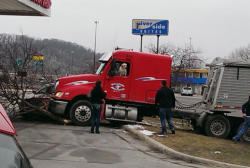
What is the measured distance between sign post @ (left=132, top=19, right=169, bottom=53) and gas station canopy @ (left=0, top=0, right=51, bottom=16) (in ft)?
19.4

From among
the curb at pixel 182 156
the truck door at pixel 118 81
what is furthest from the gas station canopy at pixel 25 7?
the curb at pixel 182 156

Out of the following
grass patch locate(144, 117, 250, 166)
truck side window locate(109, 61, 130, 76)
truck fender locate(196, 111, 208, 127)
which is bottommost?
grass patch locate(144, 117, 250, 166)

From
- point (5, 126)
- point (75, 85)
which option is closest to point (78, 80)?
point (75, 85)

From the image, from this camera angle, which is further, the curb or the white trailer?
the white trailer

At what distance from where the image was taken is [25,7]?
13.6 m

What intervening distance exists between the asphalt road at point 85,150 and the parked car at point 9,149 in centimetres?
374

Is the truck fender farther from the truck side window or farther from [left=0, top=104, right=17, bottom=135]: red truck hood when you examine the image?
[left=0, top=104, right=17, bottom=135]: red truck hood

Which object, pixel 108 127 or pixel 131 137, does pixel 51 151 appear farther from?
pixel 108 127

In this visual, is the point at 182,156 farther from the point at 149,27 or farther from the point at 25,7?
the point at 149,27

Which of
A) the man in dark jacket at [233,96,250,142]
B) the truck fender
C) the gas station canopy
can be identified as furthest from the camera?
the gas station canopy

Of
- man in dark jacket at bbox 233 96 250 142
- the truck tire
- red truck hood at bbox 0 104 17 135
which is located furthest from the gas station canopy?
red truck hood at bbox 0 104 17 135

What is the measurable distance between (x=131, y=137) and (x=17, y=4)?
7.07 meters

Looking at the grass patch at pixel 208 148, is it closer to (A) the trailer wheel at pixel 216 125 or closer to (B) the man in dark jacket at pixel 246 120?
(B) the man in dark jacket at pixel 246 120

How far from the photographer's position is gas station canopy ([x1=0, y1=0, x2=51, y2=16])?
12.8m
